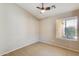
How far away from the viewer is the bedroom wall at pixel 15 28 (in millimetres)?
3846

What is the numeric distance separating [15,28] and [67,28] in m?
2.71

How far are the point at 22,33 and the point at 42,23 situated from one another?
185cm

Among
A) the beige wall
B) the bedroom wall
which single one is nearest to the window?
the beige wall

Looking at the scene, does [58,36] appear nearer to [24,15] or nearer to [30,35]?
[30,35]

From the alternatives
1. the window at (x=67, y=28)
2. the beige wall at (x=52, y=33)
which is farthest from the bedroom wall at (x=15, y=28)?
the window at (x=67, y=28)

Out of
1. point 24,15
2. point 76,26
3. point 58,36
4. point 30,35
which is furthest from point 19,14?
point 76,26

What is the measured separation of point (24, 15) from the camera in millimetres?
5340

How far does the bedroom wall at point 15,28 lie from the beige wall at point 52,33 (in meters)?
0.58

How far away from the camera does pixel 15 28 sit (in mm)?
4590

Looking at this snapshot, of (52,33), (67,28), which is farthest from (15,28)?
(67,28)

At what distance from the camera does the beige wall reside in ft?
14.2

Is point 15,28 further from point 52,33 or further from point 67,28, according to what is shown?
point 67,28

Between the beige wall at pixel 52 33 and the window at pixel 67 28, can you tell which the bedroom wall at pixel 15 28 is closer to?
the beige wall at pixel 52 33

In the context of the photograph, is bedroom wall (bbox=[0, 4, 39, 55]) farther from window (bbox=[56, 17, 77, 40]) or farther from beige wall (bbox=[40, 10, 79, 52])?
window (bbox=[56, 17, 77, 40])
